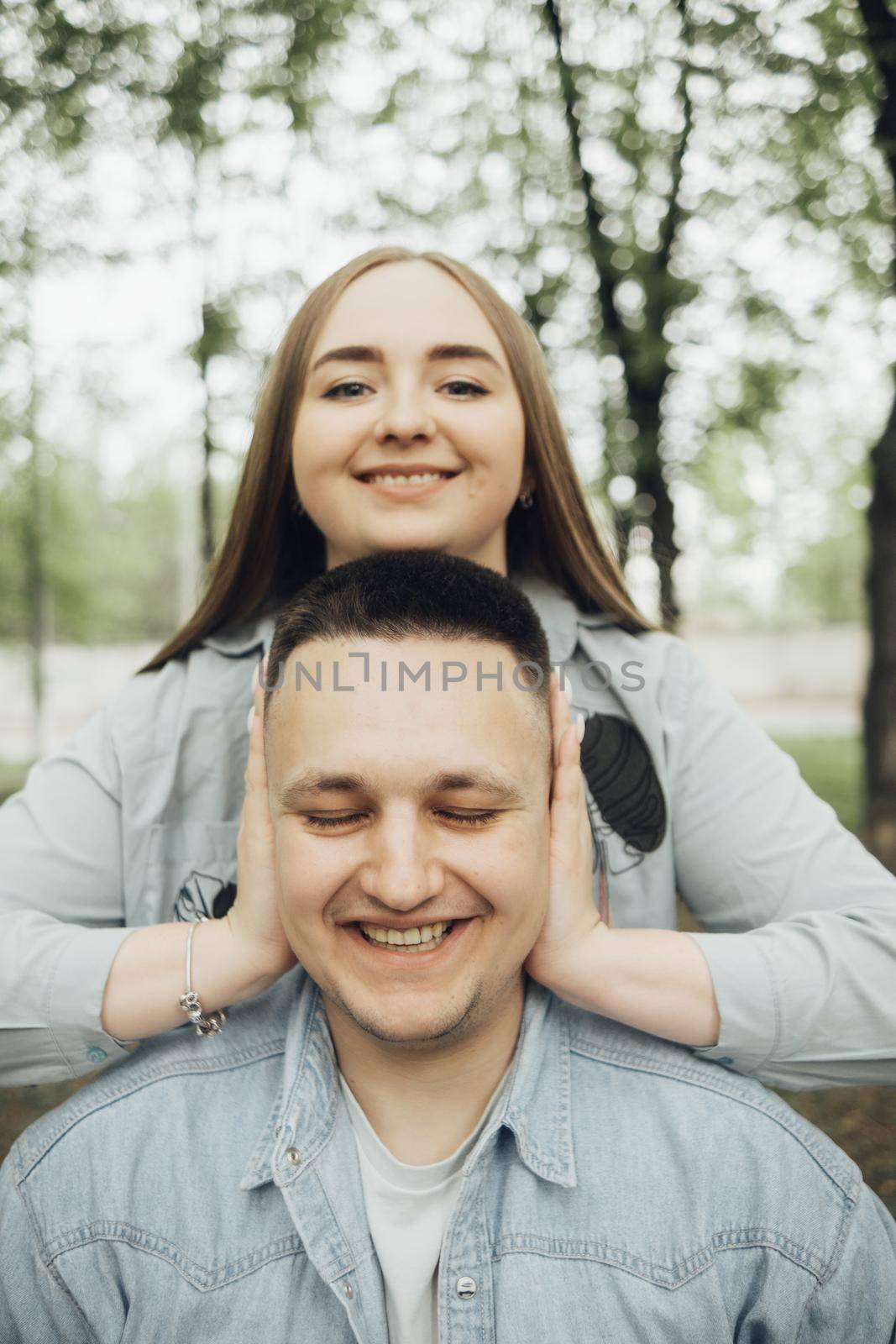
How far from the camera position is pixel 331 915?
1.94m

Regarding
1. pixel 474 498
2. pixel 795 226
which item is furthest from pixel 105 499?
pixel 474 498

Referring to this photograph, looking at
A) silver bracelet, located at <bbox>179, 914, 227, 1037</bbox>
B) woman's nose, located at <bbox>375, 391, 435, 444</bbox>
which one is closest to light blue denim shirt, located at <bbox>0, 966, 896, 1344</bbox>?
silver bracelet, located at <bbox>179, 914, 227, 1037</bbox>

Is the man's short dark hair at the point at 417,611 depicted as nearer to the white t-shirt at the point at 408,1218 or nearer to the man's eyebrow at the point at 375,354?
the man's eyebrow at the point at 375,354

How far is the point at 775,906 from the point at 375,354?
1.51m

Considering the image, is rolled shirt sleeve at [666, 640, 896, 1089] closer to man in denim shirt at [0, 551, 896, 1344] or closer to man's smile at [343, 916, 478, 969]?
man in denim shirt at [0, 551, 896, 1344]

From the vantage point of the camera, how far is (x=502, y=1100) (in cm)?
205

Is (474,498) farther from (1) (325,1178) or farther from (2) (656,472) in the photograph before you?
(2) (656,472)

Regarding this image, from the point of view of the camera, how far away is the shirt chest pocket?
2578mm

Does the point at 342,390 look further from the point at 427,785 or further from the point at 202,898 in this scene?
the point at 202,898

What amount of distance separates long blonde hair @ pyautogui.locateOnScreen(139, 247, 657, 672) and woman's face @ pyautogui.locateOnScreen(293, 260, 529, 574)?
100mm

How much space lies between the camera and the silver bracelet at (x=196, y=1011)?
214cm

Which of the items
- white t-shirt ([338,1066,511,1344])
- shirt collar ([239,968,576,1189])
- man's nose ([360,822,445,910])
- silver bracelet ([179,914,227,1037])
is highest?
man's nose ([360,822,445,910])

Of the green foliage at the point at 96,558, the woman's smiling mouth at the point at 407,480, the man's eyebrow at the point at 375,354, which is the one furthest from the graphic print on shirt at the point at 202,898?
the green foliage at the point at 96,558

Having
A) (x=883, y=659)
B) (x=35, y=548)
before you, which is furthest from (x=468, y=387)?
(x=35, y=548)
